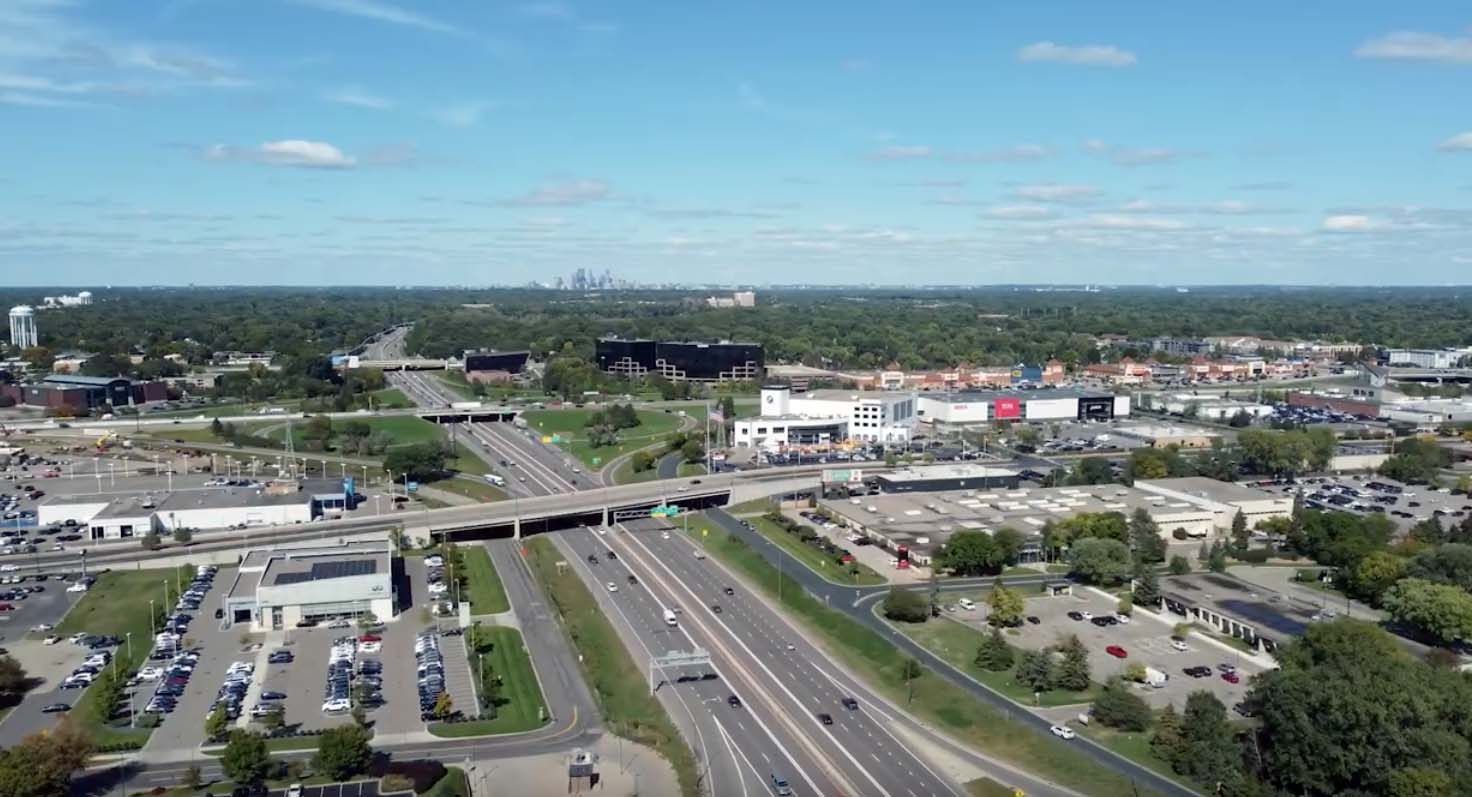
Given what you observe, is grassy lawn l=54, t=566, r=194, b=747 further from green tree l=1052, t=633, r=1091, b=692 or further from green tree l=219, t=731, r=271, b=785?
green tree l=1052, t=633, r=1091, b=692

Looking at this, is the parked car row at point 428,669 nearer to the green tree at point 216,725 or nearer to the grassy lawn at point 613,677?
the grassy lawn at point 613,677

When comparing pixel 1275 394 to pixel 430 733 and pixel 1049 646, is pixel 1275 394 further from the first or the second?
pixel 430 733

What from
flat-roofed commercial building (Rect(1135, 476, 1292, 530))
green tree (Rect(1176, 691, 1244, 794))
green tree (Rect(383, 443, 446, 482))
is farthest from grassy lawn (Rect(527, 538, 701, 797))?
flat-roofed commercial building (Rect(1135, 476, 1292, 530))

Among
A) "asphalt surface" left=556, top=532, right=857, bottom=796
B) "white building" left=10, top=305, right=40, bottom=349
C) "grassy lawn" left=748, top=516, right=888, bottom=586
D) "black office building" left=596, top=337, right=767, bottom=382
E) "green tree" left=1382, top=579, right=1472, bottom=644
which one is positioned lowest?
"asphalt surface" left=556, top=532, right=857, bottom=796

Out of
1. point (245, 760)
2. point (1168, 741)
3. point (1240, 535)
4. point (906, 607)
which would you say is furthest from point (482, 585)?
point (1240, 535)

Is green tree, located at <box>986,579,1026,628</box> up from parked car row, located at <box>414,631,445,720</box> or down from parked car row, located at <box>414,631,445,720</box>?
up

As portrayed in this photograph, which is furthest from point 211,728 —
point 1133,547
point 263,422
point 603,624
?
point 263,422

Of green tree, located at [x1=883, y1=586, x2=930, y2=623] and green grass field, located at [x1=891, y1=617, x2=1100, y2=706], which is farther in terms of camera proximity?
green tree, located at [x1=883, y1=586, x2=930, y2=623]

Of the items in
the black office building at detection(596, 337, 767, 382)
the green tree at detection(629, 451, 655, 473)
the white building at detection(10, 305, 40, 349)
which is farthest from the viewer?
the white building at detection(10, 305, 40, 349)
